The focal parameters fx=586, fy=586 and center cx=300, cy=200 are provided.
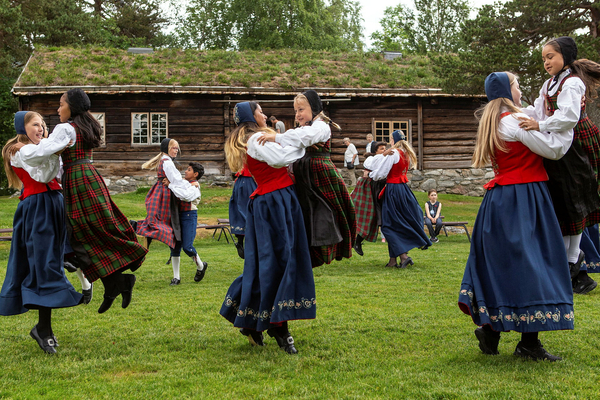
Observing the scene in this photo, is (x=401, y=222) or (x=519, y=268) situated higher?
(x=519, y=268)

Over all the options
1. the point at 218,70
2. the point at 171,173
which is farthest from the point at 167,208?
the point at 218,70

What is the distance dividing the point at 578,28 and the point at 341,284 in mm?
12524

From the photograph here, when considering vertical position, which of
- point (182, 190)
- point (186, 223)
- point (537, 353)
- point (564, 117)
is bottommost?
point (537, 353)

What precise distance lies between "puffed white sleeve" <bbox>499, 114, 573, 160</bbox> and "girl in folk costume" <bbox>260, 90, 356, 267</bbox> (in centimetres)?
128

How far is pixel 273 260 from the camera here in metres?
4.01

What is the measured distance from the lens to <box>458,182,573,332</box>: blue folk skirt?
11.2 feet

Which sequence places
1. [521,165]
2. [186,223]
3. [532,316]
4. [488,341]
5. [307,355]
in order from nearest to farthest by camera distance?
[532,316] < [521,165] < [488,341] < [307,355] < [186,223]

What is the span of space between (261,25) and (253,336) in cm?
3193

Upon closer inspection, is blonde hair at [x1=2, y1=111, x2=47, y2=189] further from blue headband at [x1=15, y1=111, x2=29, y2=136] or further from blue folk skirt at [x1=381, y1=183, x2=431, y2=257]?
blue folk skirt at [x1=381, y1=183, x2=431, y2=257]

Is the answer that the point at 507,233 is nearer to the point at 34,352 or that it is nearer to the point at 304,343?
the point at 304,343

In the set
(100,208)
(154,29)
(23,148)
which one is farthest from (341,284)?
(154,29)

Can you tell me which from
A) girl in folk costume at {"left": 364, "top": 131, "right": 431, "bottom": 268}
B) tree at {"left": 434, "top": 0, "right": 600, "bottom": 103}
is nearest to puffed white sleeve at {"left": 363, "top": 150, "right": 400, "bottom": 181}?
girl in folk costume at {"left": 364, "top": 131, "right": 431, "bottom": 268}

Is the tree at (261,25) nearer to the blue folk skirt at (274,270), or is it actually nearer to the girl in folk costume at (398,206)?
the girl in folk costume at (398,206)

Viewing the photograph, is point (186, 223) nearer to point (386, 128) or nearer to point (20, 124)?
point (20, 124)
